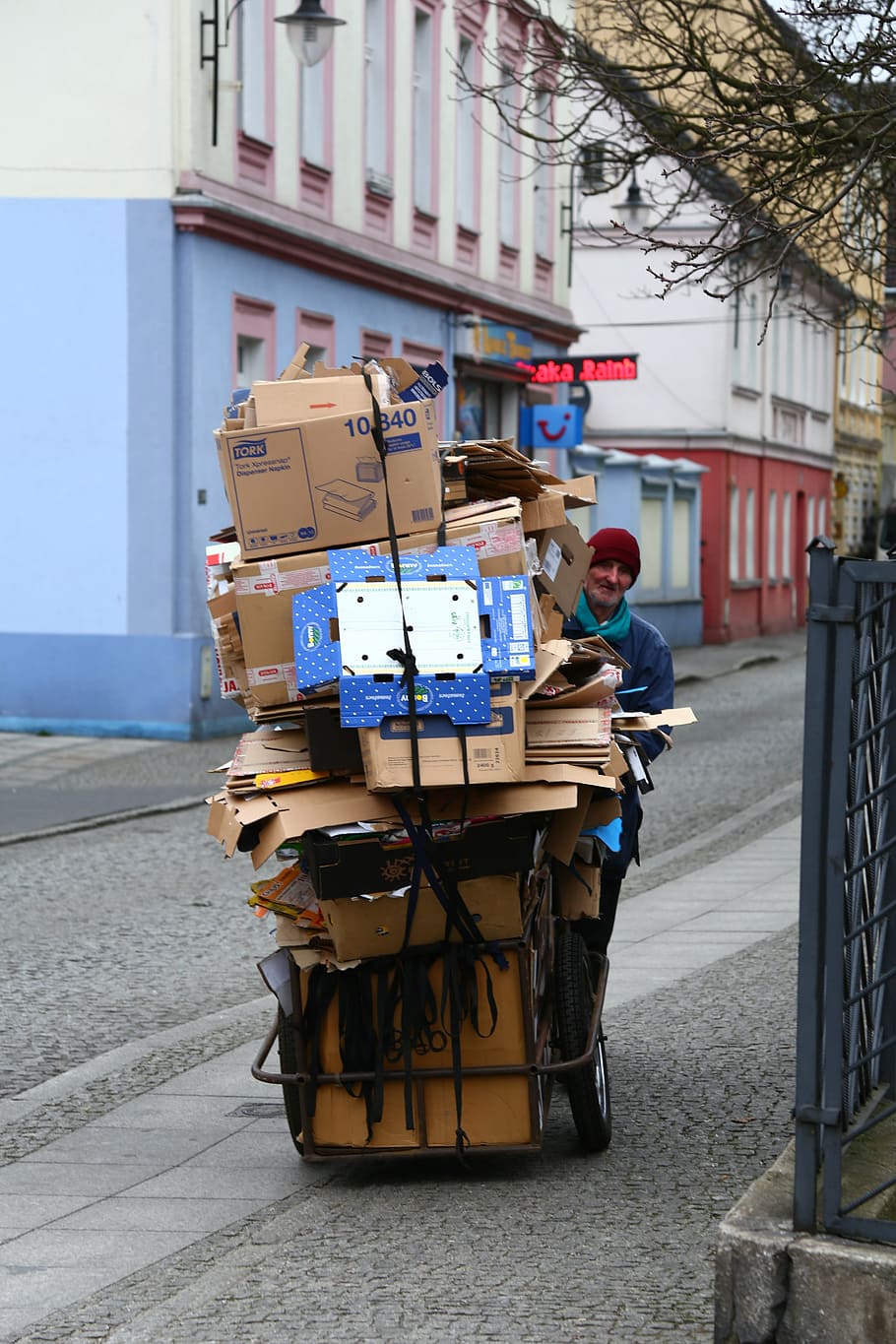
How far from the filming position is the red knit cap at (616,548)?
6992 millimetres

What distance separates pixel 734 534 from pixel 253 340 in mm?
20925

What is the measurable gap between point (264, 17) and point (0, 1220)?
18538mm

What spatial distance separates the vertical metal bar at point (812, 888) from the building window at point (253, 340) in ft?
58.3

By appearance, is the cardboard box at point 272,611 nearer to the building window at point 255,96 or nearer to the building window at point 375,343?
the building window at point 255,96

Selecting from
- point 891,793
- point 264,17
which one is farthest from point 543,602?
point 264,17

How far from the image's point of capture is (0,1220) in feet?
18.2

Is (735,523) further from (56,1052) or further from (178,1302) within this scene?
(178,1302)

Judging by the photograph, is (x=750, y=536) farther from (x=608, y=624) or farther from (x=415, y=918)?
(x=415, y=918)

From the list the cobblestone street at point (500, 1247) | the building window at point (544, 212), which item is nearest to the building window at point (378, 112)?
the building window at point (544, 212)

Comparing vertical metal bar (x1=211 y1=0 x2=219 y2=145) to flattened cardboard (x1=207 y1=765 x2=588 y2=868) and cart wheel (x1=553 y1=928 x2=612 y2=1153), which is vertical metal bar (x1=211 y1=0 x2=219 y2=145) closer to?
cart wheel (x1=553 y1=928 x2=612 y2=1153)

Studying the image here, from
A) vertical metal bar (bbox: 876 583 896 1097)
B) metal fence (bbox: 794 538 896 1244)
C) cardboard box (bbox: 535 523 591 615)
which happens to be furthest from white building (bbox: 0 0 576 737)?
metal fence (bbox: 794 538 896 1244)

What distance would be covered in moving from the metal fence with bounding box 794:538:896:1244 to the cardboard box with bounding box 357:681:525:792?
4.32 ft

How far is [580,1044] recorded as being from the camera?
6.05 m

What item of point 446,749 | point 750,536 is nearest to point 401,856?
point 446,749
